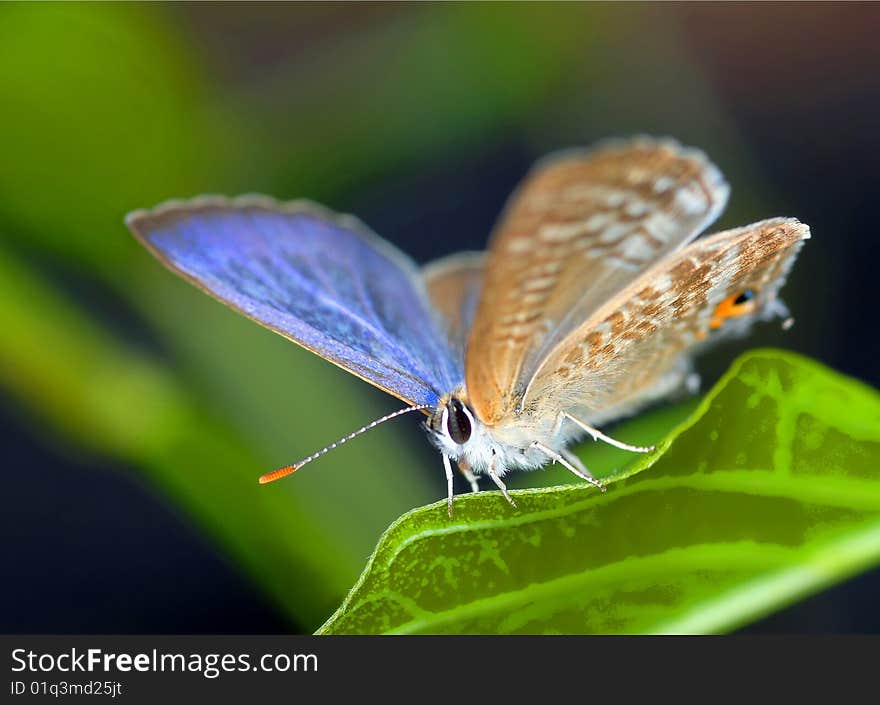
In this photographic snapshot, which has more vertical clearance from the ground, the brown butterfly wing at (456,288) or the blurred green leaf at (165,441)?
the brown butterfly wing at (456,288)

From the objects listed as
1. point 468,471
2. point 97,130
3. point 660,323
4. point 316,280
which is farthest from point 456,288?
point 97,130

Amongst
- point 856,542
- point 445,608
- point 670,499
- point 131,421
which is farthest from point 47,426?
point 856,542

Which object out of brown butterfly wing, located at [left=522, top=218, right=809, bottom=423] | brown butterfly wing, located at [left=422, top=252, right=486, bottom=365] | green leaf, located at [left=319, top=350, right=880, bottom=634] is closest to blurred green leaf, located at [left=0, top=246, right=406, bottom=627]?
brown butterfly wing, located at [left=422, top=252, right=486, bottom=365]

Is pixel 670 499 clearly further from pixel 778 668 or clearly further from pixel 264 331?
pixel 264 331

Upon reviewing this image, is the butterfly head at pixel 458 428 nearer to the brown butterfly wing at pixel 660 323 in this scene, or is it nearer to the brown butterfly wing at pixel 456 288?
the brown butterfly wing at pixel 660 323

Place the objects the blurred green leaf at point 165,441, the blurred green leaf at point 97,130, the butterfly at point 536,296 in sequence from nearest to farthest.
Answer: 1. the butterfly at point 536,296
2. the blurred green leaf at point 165,441
3. the blurred green leaf at point 97,130

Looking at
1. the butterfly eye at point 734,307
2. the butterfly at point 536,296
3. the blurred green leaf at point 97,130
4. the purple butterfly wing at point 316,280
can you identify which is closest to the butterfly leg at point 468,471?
the butterfly at point 536,296

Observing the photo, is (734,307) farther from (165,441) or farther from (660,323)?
(165,441)

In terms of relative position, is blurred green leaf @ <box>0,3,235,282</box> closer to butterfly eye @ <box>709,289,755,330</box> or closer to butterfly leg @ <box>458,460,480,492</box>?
butterfly leg @ <box>458,460,480,492</box>
